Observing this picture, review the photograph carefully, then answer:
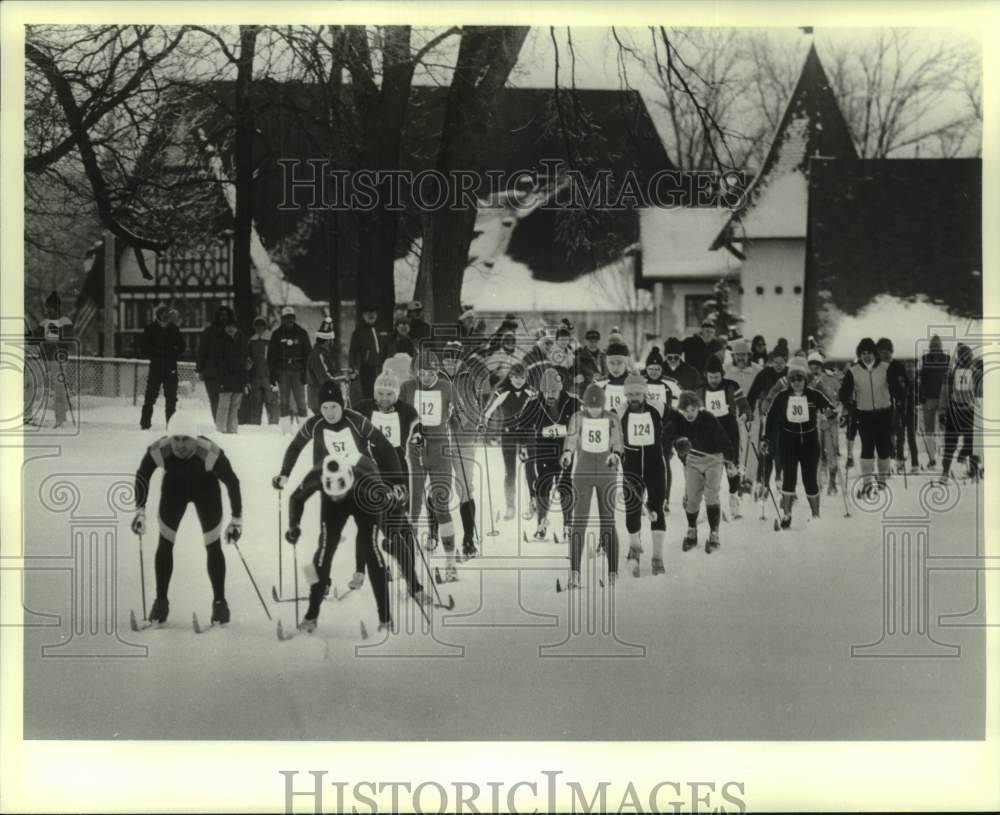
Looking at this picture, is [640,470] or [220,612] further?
[640,470]

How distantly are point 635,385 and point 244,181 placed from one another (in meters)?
1.89

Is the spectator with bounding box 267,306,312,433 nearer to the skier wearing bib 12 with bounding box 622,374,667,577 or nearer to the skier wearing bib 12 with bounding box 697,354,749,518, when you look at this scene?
the skier wearing bib 12 with bounding box 622,374,667,577

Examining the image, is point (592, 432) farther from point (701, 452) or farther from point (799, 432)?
point (799, 432)

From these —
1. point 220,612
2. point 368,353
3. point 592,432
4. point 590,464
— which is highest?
point 368,353

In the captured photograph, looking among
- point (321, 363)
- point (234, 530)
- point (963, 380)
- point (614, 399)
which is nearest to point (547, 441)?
point (614, 399)

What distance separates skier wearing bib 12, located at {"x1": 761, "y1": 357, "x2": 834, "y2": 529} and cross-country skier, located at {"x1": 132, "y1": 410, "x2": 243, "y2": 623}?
7.72ft

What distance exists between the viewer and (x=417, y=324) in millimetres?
4953

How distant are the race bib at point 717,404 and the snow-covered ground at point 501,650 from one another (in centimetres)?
60

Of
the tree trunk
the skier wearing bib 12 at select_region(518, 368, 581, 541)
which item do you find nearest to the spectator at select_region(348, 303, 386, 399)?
the tree trunk

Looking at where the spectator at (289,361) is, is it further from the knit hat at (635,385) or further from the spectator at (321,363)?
the knit hat at (635,385)

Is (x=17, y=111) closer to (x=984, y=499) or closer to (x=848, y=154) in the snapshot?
(x=848, y=154)

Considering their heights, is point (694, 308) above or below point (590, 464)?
above

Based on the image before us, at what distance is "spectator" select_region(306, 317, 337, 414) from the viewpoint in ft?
16.1

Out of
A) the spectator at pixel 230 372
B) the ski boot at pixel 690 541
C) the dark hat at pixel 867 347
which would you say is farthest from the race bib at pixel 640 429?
the spectator at pixel 230 372
